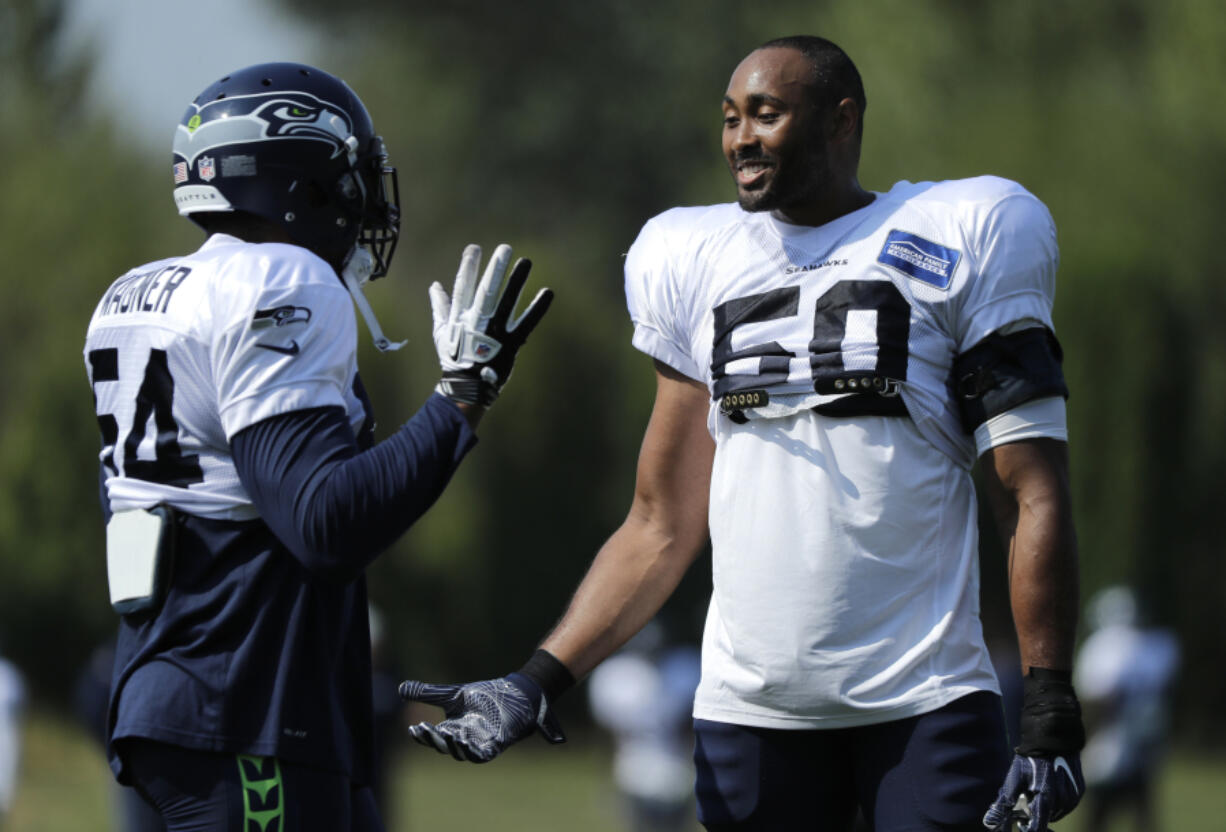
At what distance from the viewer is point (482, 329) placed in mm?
3260

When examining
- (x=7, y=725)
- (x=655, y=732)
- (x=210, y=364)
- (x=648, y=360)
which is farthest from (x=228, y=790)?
(x=648, y=360)

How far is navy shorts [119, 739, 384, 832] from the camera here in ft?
9.73

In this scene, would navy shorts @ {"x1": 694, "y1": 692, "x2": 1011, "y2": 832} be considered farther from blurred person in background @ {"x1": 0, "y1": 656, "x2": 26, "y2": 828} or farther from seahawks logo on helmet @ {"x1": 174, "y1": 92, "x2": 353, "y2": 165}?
blurred person in background @ {"x1": 0, "y1": 656, "x2": 26, "y2": 828}

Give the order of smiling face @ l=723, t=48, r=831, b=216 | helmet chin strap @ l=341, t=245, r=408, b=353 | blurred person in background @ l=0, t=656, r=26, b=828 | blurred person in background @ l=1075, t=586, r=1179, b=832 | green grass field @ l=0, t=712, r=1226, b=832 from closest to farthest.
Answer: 1. smiling face @ l=723, t=48, r=831, b=216
2. helmet chin strap @ l=341, t=245, r=408, b=353
3. blurred person in background @ l=0, t=656, r=26, b=828
4. blurred person in background @ l=1075, t=586, r=1179, b=832
5. green grass field @ l=0, t=712, r=1226, b=832

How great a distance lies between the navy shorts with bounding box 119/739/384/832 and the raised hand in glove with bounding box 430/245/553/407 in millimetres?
770

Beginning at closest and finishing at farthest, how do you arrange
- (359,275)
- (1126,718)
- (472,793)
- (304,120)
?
(304,120), (359,275), (1126,718), (472,793)

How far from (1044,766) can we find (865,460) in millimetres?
637

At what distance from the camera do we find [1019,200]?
320cm

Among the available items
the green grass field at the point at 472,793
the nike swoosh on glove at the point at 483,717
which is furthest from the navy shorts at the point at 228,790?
the green grass field at the point at 472,793

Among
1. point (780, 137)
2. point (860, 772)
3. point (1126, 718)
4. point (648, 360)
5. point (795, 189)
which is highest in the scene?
point (780, 137)

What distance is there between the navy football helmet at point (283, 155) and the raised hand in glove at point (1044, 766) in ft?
5.53

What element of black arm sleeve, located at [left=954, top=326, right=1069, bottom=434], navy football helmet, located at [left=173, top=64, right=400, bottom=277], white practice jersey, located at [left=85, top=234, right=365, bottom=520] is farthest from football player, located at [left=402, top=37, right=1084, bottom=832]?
navy football helmet, located at [left=173, top=64, right=400, bottom=277]

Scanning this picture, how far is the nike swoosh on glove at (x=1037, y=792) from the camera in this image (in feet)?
9.66

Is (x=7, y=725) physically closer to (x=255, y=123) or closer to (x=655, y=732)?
(x=655, y=732)
